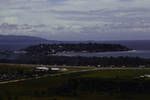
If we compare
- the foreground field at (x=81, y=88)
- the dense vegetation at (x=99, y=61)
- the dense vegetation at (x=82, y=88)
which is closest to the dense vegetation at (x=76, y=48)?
the dense vegetation at (x=99, y=61)

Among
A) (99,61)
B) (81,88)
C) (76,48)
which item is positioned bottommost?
(81,88)

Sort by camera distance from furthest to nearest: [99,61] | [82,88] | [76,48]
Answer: [76,48], [99,61], [82,88]

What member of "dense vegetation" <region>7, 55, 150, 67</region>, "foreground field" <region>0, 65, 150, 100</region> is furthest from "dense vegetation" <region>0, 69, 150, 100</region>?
"dense vegetation" <region>7, 55, 150, 67</region>

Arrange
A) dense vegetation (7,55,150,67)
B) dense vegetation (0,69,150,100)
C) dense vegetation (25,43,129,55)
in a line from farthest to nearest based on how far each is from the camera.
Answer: dense vegetation (25,43,129,55) → dense vegetation (7,55,150,67) → dense vegetation (0,69,150,100)

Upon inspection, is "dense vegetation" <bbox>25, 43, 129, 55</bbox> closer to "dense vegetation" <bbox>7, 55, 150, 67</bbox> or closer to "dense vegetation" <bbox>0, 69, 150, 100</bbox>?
"dense vegetation" <bbox>7, 55, 150, 67</bbox>

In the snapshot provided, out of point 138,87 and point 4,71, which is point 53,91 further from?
point 4,71

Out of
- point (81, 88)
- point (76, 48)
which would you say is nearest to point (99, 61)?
point (81, 88)

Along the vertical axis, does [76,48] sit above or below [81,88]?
above

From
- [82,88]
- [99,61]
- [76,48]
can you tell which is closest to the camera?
[82,88]

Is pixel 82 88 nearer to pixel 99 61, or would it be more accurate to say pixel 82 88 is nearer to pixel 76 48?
pixel 99 61
